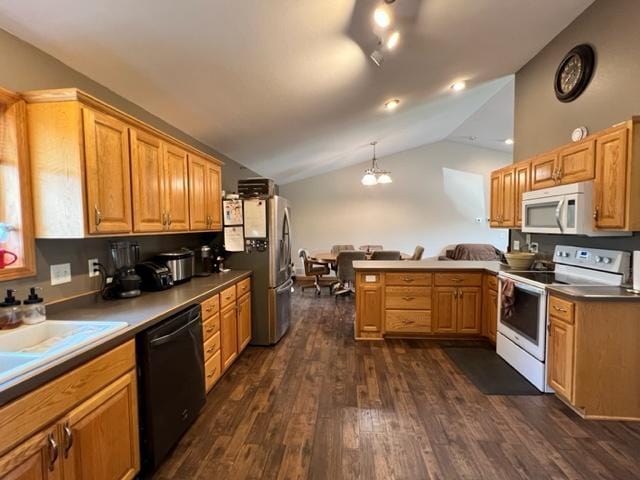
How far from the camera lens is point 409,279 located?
3.76 m

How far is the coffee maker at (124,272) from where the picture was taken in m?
2.22

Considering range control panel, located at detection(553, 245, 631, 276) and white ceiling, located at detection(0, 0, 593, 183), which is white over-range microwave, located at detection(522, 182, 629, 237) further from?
white ceiling, located at detection(0, 0, 593, 183)

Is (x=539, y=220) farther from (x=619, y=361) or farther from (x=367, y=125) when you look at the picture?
(x=367, y=125)

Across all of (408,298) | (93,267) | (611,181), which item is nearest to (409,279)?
(408,298)

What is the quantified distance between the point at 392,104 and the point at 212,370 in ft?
11.7

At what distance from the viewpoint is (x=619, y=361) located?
88.3 inches

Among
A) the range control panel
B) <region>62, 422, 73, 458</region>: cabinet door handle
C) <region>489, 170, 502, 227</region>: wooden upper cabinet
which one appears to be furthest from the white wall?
<region>62, 422, 73, 458</region>: cabinet door handle

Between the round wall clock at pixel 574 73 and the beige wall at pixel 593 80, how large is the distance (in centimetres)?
5

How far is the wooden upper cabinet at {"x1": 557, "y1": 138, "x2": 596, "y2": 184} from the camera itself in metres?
2.47

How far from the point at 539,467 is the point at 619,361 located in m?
1.02

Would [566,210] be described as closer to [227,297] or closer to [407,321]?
[407,321]

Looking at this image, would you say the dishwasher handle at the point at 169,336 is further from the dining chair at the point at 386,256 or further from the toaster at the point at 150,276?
the dining chair at the point at 386,256

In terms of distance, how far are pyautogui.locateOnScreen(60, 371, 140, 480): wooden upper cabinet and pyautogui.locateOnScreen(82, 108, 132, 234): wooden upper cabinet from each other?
32.9 inches

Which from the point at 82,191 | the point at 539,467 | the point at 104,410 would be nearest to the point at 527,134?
the point at 539,467
